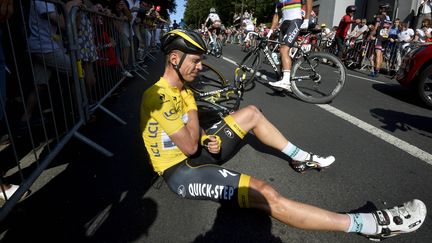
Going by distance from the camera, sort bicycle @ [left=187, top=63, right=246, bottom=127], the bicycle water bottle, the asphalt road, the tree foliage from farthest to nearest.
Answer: the tree foliage, the bicycle water bottle, bicycle @ [left=187, top=63, right=246, bottom=127], the asphalt road

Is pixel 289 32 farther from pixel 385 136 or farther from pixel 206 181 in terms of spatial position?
pixel 206 181

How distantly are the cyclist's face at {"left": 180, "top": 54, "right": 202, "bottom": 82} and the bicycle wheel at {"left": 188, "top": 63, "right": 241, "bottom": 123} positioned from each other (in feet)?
4.05

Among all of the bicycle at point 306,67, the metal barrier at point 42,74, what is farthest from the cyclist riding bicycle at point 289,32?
the metal barrier at point 42,74

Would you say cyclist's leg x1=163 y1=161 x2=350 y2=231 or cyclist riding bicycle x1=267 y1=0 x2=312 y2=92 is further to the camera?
cyclist riding bicycle x1=267 y1=0 x2=312 y2=92

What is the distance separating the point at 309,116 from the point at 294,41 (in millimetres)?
1561

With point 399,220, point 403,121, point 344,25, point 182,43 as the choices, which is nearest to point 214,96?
point 182,43

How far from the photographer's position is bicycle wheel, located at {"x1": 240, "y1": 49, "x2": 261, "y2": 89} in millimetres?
5773

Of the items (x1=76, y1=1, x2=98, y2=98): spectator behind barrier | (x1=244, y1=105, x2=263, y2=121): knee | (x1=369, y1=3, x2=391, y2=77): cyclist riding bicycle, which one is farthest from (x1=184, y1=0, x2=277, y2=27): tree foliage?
(x1=244, y1=105, x2=263, y2=121): knee

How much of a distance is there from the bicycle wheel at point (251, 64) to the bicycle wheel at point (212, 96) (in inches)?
24.0

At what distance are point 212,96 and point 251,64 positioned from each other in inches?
75.4

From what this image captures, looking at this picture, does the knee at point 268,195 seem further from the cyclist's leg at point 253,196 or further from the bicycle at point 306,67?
the bicycle at point 306,67

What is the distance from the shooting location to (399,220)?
186 cm

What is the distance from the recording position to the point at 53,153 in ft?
8.42

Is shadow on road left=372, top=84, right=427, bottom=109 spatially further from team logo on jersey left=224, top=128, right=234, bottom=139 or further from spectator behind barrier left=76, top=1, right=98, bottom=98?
spectator behind barrier left=76, top=1, right=98, bottom=98
